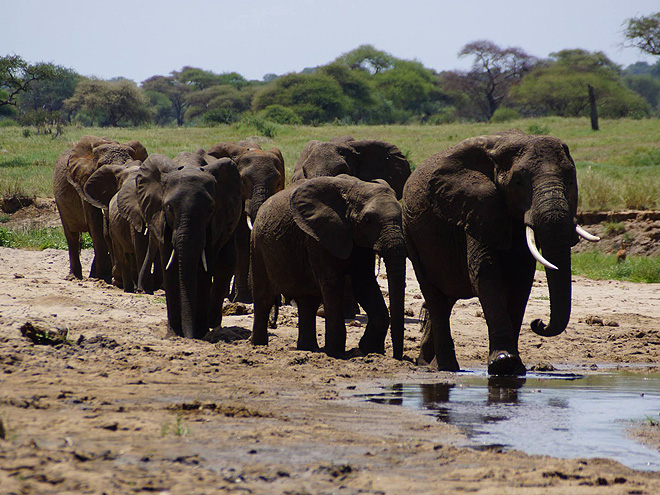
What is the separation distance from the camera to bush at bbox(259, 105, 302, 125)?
5747 cm

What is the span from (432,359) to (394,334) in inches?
29.7

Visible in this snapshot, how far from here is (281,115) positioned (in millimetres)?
58062

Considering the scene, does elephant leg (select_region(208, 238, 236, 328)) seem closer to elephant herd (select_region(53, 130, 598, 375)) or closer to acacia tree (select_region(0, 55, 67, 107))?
elephant herd (select_region(53, 130, 598, 375))

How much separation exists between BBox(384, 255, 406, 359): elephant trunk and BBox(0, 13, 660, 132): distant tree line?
4484 centimetres

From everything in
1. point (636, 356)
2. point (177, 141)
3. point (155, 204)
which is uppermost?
point (177, 141)

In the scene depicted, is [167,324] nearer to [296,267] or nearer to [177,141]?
[296,267]

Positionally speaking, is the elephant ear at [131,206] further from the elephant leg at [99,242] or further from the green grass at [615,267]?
the green grass at [615,267]

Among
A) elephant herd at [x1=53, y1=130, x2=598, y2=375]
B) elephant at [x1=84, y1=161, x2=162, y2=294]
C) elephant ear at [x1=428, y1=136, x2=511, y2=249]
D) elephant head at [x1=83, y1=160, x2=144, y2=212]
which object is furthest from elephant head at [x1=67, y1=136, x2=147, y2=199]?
elephant ear at [x1=428, y1=136, x2=511, y2=249]

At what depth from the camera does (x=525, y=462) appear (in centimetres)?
449

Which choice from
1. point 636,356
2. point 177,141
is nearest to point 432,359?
point 636,356

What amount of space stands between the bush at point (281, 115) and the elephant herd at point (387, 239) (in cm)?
4597

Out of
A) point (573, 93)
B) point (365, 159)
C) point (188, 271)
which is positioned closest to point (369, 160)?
point (365, 159)

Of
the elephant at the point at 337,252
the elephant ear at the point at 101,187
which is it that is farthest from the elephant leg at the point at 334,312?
the elephant ear at the point at 101,187

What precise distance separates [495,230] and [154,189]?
4059 mm
